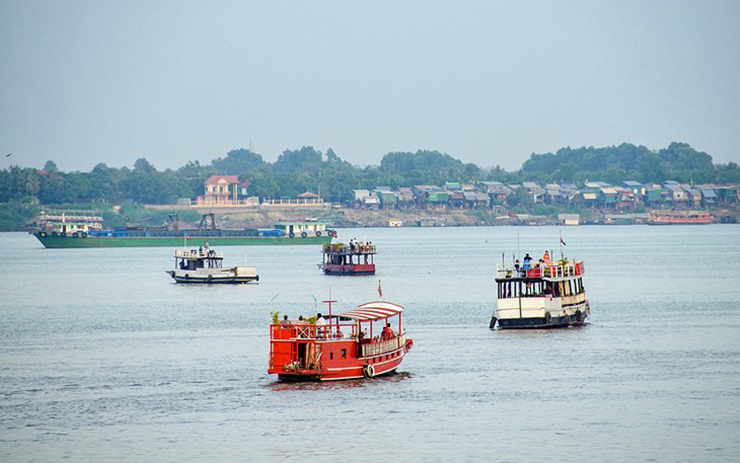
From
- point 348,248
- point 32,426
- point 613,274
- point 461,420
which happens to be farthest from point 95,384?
point 613,274

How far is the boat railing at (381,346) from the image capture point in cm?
6088

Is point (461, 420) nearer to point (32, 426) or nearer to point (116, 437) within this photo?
point (116, 437)

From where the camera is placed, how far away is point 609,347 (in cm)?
7369

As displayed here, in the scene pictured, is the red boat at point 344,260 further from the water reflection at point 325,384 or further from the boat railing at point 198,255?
the water reflection at point 325,384

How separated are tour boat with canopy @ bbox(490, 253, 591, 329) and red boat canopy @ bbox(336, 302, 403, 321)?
15047mm

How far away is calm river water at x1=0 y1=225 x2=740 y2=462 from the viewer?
4894cm

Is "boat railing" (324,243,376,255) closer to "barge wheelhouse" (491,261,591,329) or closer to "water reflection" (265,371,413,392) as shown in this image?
"barge wheelhouse" (491,261,591,329)

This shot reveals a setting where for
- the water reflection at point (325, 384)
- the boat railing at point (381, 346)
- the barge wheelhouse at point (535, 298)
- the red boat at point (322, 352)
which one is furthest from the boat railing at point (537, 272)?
the water reflection at point (325, 384)

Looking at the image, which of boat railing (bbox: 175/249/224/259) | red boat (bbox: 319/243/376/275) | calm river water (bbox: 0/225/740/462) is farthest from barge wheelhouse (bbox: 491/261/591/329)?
red boat (bbox: 319/243/376/275)

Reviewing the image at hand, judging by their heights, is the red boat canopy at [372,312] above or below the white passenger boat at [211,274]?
above

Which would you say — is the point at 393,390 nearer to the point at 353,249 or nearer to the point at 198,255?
the point at 198,255

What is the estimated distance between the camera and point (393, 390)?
59.4m

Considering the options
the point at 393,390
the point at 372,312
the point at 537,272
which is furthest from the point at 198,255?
the point at 393,390

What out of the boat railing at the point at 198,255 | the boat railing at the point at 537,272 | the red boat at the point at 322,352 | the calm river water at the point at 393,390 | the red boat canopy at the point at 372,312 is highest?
the boat railing at the point at 537,272
